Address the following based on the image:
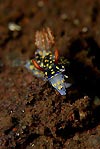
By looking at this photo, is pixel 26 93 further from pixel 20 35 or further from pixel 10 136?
pixel 20 35

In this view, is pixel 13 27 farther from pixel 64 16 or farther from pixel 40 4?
pixel 64 16

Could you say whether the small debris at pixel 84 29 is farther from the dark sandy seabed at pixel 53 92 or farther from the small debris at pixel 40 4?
the small debris at pixel 40 4

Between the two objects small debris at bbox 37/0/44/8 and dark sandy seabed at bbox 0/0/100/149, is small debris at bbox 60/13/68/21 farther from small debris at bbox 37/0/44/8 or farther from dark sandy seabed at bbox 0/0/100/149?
small debris at bbox 37/0/44/8

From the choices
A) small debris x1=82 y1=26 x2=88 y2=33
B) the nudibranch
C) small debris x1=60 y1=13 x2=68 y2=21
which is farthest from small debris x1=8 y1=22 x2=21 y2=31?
the nudibranch

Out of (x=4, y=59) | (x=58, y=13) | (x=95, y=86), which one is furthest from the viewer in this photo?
(x=58, y=13)

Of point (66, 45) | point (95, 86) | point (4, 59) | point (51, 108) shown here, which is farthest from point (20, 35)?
point (51, 108)

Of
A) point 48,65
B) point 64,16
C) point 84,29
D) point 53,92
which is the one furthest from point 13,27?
point 53,92
